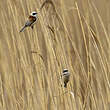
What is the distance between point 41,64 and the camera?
1.29 m

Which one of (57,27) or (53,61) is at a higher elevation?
(57,27)

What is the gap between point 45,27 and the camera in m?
1.21

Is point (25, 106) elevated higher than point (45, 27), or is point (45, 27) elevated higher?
point (45, 27)

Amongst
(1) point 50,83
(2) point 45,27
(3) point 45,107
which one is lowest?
(3) point 45,107

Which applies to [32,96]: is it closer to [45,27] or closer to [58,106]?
[58,106]

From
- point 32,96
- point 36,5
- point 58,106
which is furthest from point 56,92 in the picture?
point 36,5

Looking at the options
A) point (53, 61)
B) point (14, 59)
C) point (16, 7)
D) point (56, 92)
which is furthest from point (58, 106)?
point (16, 7)

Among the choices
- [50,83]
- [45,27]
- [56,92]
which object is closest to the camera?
[45,27]

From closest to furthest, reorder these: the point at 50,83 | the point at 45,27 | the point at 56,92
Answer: the point at 45,27 → the point at 56,92 → the point at 50,83

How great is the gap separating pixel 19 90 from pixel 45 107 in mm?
235

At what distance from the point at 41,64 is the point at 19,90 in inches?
10.4

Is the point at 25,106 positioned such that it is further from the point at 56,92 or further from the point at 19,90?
the point at 56,92

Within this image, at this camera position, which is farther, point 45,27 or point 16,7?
point 16,7

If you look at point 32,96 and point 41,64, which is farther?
point 32,96
